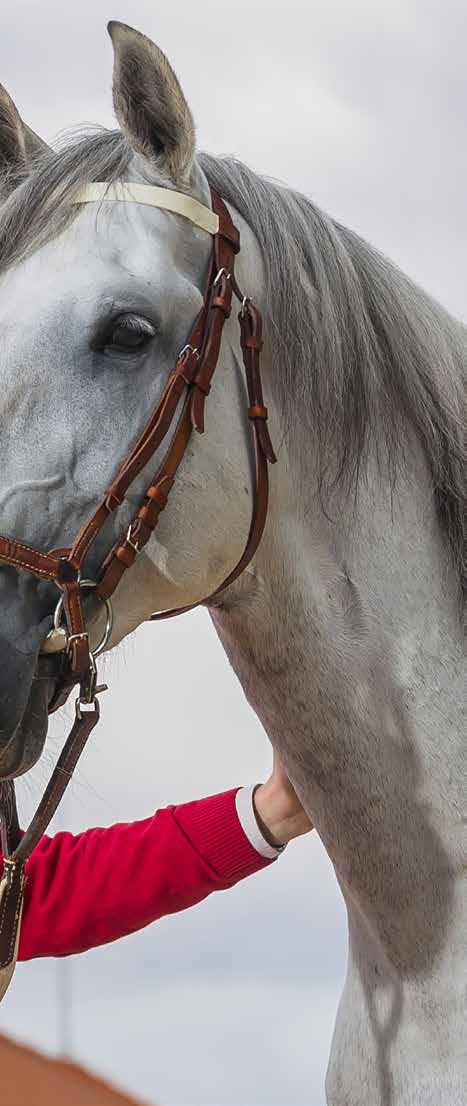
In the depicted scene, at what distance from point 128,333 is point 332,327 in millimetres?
→ 465

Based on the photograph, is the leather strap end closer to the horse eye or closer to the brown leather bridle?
the brown leather bridle

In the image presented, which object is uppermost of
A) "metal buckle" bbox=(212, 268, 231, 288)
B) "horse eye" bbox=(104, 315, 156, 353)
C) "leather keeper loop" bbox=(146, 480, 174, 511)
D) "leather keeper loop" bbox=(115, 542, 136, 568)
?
"metal buckle" bbox=(212, 268, 231, 288)

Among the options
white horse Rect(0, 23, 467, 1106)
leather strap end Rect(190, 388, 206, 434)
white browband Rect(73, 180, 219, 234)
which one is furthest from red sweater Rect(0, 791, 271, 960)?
white browband Rect(73, 180, 219, 234)

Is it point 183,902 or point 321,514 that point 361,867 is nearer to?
point 321,514

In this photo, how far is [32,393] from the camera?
259cm

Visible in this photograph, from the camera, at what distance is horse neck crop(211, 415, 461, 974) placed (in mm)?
2859

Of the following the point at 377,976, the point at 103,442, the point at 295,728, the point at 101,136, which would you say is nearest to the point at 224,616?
the point at 295,728

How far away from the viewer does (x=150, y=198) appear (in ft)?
9.18

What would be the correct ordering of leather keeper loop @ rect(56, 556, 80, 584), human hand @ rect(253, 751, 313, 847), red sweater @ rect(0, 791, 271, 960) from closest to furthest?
leather keeper loop @ rect(56, 556, 80, 584)
human hand @ rect(253, 751, 313, 847)
red sweater @ rect(0, 791, 271, 960)

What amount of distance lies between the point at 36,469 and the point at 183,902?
1613 mm

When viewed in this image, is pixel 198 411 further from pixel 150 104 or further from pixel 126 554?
pixel 150 104

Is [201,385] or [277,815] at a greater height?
[201,385]

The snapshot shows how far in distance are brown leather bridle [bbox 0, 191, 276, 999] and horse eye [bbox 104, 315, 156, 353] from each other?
3.6 inches

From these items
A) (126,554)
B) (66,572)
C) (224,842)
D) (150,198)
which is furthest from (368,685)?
(150,198)
